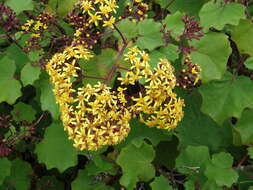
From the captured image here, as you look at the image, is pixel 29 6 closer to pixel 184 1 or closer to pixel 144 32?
pixel 144 32

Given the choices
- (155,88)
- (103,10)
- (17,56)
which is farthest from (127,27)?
(17,56)

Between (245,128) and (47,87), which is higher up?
(47,87)

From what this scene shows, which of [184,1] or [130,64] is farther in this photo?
[184,1]

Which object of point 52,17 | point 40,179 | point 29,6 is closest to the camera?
point 52,17

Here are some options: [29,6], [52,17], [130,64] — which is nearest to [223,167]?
[130,64]

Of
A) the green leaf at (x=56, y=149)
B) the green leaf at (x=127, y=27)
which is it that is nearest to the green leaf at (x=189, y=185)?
the green leaf at (x=56, y=149)

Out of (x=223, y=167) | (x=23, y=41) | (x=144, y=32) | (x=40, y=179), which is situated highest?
(x=144, y=32)

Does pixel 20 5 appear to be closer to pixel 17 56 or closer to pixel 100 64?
pixel 17 56
